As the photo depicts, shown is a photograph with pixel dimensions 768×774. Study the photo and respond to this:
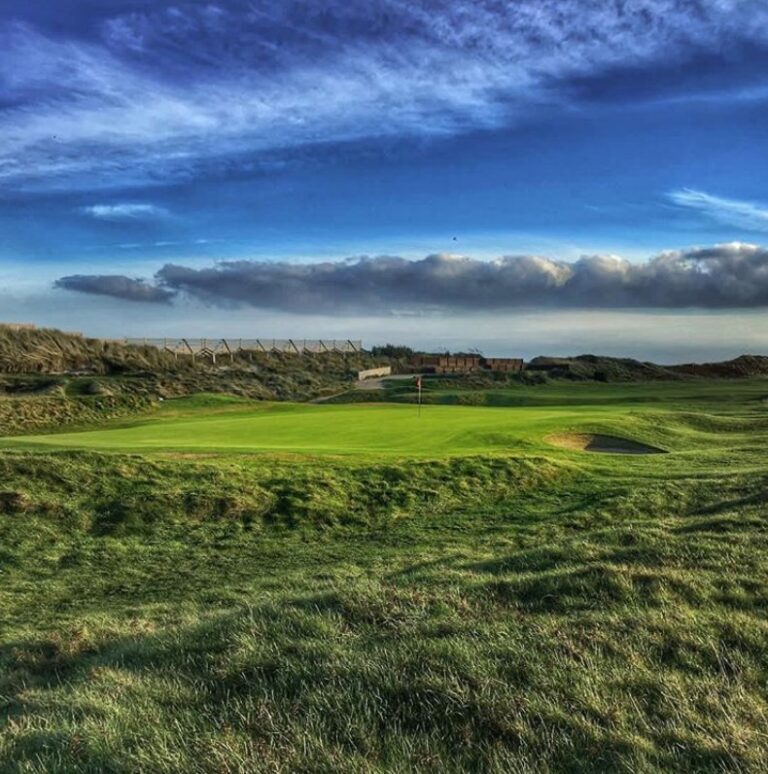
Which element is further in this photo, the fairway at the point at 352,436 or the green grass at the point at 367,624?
the fairway at the point at 352,436

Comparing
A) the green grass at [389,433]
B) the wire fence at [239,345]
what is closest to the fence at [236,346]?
the wire fence at [239,345]

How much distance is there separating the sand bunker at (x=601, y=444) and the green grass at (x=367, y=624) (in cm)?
759

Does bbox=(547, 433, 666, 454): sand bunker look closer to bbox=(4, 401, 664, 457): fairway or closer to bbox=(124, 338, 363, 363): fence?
bbox=(4, 401, 664, 457): fairway

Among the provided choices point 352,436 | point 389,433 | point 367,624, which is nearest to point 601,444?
point 389,433

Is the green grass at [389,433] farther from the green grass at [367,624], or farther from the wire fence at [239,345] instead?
the wire fence at [239,345]

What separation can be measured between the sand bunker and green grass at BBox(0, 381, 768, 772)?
759 cm

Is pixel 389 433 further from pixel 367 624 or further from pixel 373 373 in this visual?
pixel 373 373

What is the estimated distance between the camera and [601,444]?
26.1m

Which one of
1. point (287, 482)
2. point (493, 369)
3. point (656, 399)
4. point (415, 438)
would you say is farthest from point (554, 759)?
point (493, 369)

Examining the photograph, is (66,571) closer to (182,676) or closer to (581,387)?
(182,676)

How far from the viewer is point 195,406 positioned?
4297 cm

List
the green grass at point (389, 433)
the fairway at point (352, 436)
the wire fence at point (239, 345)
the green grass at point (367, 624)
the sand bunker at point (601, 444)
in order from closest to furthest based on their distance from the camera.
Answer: the green grass at point (367, 624) → the fairway at point (352, 436) → the green grass at point (389, 433) → the sand bunker at point (601, 444) → the wire fence at point (239, 345)

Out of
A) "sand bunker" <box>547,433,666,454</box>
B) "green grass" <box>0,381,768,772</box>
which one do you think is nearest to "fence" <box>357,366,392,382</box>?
"sand bunker" <box>547,433,666,454</box>

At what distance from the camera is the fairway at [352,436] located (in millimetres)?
21891
